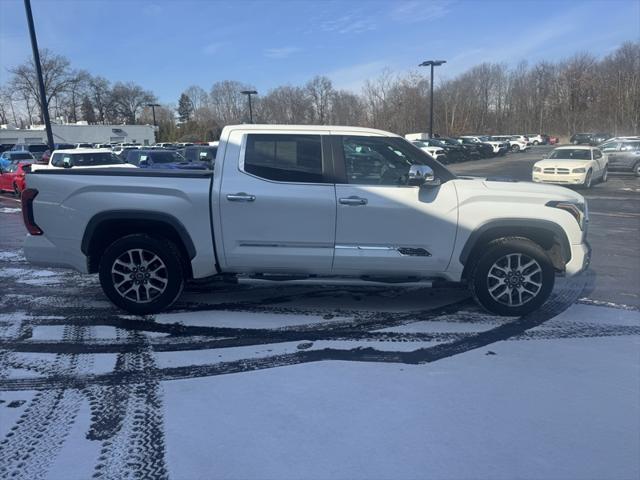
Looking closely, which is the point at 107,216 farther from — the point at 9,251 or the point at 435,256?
the point at 9,251

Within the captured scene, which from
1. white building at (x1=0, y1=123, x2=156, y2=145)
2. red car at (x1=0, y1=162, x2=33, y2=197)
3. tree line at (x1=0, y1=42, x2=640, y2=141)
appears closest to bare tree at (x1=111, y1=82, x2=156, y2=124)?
tree line at (x1=0, y1=42, x2=640, y2=141)

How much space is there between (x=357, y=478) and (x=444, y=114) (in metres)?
88.6

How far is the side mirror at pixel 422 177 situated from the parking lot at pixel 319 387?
1353 millimetres

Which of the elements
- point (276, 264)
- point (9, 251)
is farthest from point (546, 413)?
point (9, 251)

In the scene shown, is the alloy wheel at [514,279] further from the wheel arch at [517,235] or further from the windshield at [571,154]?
the windshield at [571,154]

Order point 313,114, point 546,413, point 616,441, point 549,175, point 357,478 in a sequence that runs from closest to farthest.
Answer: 1. point 357,478
2. point 616,441
3. point 546,413
4. point 549,175
5. point 313,114

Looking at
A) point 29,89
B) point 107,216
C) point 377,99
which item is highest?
point 29,89

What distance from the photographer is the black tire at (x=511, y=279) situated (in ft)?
15.6

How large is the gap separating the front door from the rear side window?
0.23 metres

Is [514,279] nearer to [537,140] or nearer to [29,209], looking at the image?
[29,209]

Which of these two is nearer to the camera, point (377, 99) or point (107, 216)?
point (107, 216)

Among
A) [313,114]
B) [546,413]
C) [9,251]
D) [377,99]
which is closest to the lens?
[546,413]

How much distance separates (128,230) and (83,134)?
80527mm

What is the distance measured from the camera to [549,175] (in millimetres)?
18156
